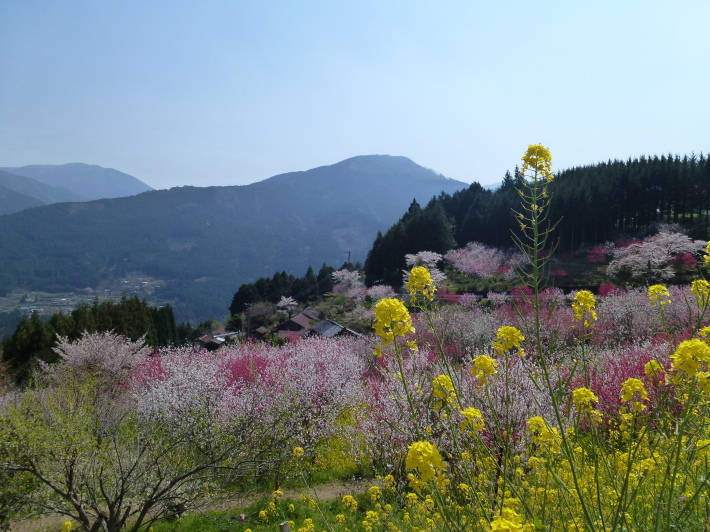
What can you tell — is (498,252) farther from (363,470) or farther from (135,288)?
(135,288)

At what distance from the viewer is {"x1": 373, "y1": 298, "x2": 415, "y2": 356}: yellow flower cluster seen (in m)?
2.64

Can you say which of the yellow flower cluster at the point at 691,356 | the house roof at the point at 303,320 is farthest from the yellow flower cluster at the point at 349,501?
the house roof at the point at 303,320

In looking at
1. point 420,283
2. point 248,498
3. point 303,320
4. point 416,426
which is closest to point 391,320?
point 420,283

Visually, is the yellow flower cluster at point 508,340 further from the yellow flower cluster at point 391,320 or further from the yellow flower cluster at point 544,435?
the yellow flower cluster at point 391,320

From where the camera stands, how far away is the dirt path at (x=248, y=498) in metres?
9.23

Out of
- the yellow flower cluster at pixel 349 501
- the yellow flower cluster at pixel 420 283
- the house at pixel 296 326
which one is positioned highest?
the yellow flower cluster at pixel 420 283

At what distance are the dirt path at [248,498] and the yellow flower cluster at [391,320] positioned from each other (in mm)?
7584

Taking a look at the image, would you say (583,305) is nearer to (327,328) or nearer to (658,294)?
(658,294)

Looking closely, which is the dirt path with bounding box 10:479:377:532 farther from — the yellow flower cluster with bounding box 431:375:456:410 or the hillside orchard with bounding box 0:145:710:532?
the yellow flower cluster with bounding box 431:375:456:410

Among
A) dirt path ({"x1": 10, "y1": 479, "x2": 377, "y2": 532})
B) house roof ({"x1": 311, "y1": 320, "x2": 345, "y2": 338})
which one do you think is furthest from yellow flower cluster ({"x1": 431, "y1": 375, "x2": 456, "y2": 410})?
house roof ({"x1": 311, "y1": 320, "x2": 345, "y2": 338})

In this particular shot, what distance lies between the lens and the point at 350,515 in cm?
812

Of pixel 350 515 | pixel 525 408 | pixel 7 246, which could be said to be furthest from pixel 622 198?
pixel 7 246

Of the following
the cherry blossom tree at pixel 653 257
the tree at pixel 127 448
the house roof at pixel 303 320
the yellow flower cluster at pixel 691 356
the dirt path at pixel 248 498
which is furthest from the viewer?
the house roof at pixel 303 320

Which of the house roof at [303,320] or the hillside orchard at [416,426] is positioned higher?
the hillside orchard at [416,426]
